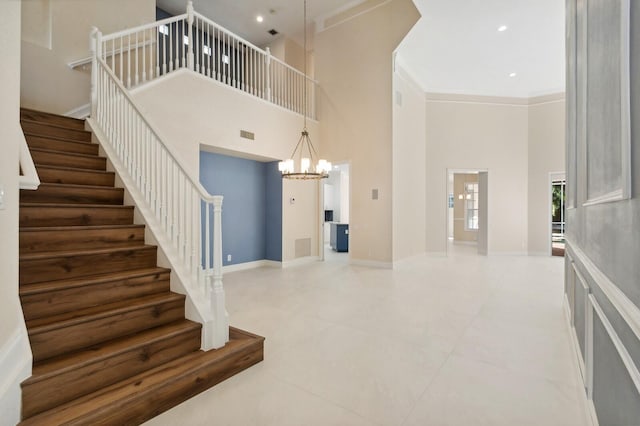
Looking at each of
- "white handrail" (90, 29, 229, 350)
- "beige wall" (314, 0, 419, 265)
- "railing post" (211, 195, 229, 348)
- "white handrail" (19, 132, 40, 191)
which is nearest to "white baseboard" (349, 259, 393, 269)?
"beige wall" (314, 0, 419, 265)

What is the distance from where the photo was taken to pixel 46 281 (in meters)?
2.23

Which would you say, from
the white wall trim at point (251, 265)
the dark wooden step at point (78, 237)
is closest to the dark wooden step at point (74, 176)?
the dark wooden step at point (78, 237)

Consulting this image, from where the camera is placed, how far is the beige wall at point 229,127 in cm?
468

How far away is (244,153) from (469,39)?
5.18 metres

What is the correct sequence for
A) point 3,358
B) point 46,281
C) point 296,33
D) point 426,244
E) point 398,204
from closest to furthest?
1. point 3,358
2. point 46,281
3. point 398,204
4. point 296,33
5. point 426,244

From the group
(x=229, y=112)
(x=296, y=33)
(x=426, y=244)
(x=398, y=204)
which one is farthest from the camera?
(x=426, y=244)

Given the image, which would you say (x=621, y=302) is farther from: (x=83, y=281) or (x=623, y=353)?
(x=83, y=281)

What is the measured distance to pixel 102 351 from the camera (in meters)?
1.96

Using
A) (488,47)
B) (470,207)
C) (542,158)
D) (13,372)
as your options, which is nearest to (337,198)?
(470,207)

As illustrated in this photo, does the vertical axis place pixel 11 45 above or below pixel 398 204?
above

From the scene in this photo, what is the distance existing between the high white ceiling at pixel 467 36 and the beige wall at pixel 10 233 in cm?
573

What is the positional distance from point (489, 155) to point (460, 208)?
129 inches

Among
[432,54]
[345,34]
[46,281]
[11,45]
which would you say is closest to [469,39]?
[432,54]

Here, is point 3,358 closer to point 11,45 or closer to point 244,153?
point 11,45
